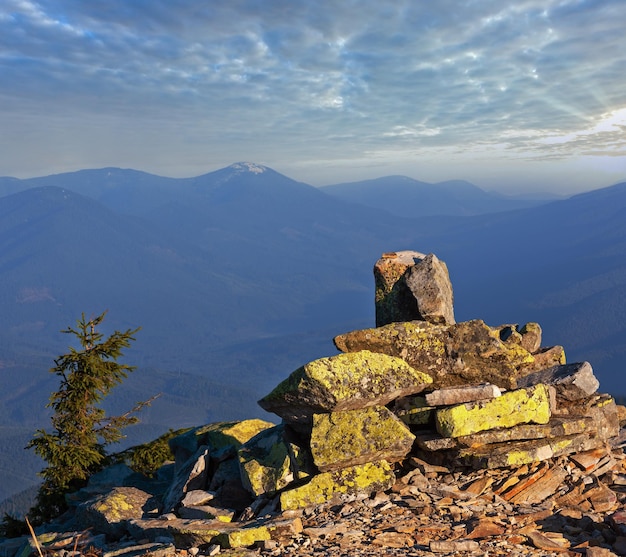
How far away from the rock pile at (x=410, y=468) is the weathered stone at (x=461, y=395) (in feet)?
0.12

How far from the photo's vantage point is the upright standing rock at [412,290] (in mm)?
20734

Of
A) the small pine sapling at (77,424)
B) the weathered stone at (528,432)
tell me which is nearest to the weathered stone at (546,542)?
the weathered stone at (528,432)

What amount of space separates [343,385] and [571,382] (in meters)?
7.39

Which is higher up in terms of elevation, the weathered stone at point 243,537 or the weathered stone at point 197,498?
the weathered stone at point 243,537

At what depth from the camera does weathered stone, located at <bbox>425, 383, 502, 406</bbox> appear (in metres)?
16.7

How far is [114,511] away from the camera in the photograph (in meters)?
18.1

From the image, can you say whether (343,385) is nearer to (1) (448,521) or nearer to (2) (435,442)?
(2) (435,442)

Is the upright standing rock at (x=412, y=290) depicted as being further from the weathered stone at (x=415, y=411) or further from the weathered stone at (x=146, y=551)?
the weathered stone at (x=146, y=551)

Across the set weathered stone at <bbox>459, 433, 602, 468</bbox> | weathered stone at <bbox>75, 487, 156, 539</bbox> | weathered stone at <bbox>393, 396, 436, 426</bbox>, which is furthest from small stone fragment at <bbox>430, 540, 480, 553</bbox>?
weathered stone at <bbox>75, 487, 156, 539</bbox>

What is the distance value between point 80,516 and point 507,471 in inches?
514

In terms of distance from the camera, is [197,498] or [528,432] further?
[197,498]

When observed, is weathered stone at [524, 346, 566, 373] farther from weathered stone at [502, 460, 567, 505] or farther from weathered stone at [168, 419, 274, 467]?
weathered stone at [168, 419, 274, 467]

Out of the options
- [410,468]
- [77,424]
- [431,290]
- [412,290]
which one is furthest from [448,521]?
[77,424]

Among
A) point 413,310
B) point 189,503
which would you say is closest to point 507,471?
point 413,310
